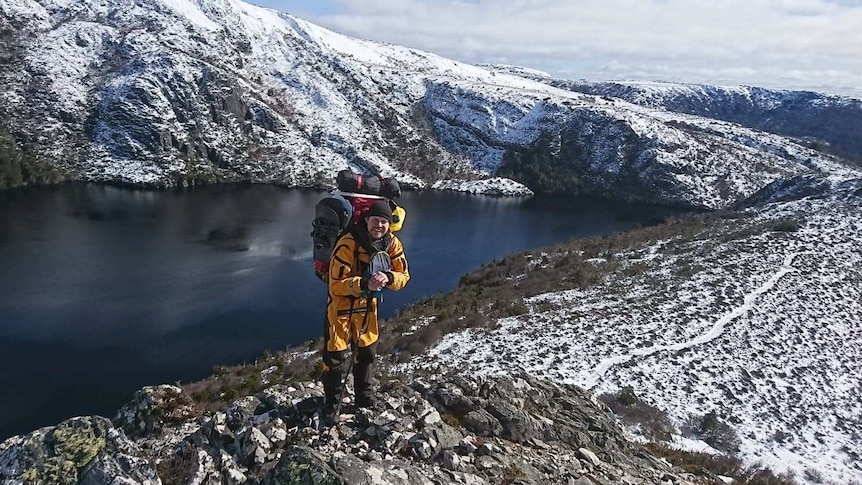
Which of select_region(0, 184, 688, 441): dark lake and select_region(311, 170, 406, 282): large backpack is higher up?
select_region(311, 170, 406, 282): large backpack

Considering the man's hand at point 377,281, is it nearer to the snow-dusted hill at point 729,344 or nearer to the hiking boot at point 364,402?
the hiking boot at point 364,402

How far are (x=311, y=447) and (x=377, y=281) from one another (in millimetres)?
2194

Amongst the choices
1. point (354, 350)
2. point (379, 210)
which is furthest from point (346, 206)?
point (354, 350)

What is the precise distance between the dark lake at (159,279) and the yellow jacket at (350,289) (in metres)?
23.8

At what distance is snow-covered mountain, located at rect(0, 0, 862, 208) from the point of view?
317ft

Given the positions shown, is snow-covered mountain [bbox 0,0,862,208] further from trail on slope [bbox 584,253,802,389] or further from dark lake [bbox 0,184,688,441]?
trail on slope [bbox 584,253,802,389]

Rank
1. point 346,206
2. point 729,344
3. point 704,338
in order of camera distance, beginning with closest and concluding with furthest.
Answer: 1. point 346,206
2. point 729,344
3. point 704,338

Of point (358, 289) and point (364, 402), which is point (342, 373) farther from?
point (358, 289)

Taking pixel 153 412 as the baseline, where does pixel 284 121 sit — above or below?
above

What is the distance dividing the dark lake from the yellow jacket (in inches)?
936

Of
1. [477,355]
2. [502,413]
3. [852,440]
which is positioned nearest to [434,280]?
[477,355]

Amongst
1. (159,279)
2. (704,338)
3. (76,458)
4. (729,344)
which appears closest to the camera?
(76,458)

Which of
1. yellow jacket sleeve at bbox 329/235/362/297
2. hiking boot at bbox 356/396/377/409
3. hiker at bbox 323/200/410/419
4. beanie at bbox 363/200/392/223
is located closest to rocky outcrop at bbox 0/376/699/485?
hiking boot at bbox 356/396/377/409

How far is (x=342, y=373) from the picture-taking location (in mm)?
7293
